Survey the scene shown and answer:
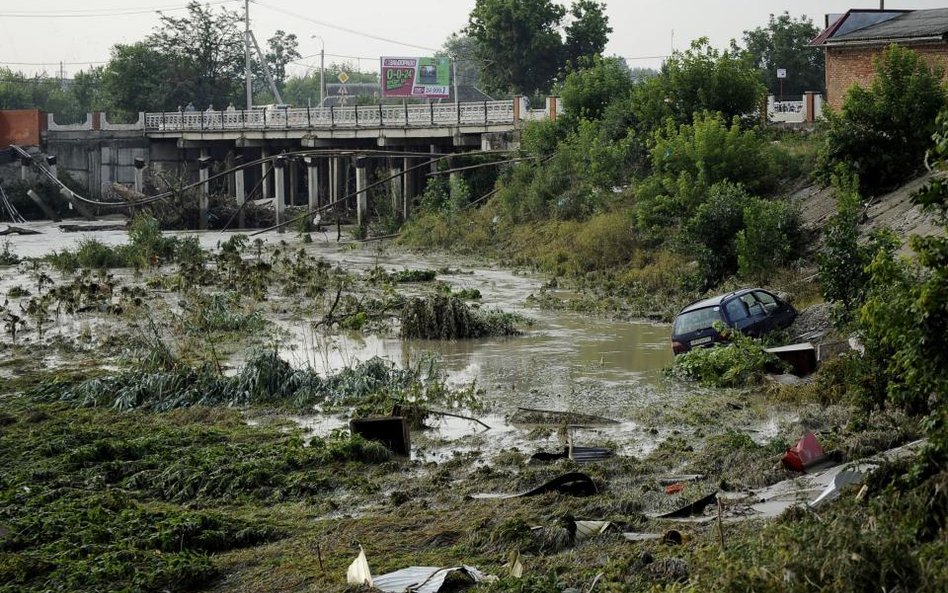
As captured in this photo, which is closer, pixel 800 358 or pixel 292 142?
pixel 800 358

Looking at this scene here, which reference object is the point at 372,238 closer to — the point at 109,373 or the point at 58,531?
the point at 109,373

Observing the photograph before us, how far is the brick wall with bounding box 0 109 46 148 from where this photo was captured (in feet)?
180

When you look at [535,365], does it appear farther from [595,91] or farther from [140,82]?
[140,82]

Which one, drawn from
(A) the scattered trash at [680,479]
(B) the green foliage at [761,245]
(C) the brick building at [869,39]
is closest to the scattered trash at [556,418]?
(A) the scattered trash at [680,479]

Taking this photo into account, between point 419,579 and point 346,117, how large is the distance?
40.7 metres

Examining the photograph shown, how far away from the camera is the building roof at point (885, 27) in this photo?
96.9 feet

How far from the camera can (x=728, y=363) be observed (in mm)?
16984

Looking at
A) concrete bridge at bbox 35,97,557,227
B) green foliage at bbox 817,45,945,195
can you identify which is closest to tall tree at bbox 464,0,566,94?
concrete bridge at bbox 35,97,557,227

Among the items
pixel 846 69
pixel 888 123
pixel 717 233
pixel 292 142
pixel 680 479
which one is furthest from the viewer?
pixel 292 142

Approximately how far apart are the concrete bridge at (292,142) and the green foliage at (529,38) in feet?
30.7

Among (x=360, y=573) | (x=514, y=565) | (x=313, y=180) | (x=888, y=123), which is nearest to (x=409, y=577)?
(x=360, y=573)

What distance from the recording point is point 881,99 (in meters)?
26.4

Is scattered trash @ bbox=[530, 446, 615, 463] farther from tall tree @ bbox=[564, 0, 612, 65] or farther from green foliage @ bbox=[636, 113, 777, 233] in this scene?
tall tree @ bbox=[564, 0, 612, 65]

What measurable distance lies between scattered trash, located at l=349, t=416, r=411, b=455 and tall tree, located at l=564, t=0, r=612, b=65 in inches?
1856
